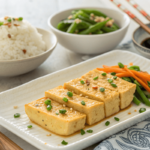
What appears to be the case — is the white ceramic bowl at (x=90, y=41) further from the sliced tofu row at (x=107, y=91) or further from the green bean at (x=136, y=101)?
the green bean at (x=136, y=101)

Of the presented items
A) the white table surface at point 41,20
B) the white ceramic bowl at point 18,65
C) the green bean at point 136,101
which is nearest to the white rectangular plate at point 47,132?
the green bean at point 136,101

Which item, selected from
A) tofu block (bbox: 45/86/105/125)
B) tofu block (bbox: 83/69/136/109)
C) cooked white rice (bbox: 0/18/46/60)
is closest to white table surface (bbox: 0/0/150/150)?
cooked white rice (bbox: 0/18/46/60)

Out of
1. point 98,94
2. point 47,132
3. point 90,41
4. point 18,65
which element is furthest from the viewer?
point 90,41

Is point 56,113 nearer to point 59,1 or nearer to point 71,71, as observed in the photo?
point 71,71

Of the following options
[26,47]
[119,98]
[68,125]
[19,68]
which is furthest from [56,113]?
[26,47]

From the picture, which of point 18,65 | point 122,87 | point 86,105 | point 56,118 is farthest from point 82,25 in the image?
point 56,118

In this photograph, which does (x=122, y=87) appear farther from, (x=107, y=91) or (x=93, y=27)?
(x=93, y=27)
